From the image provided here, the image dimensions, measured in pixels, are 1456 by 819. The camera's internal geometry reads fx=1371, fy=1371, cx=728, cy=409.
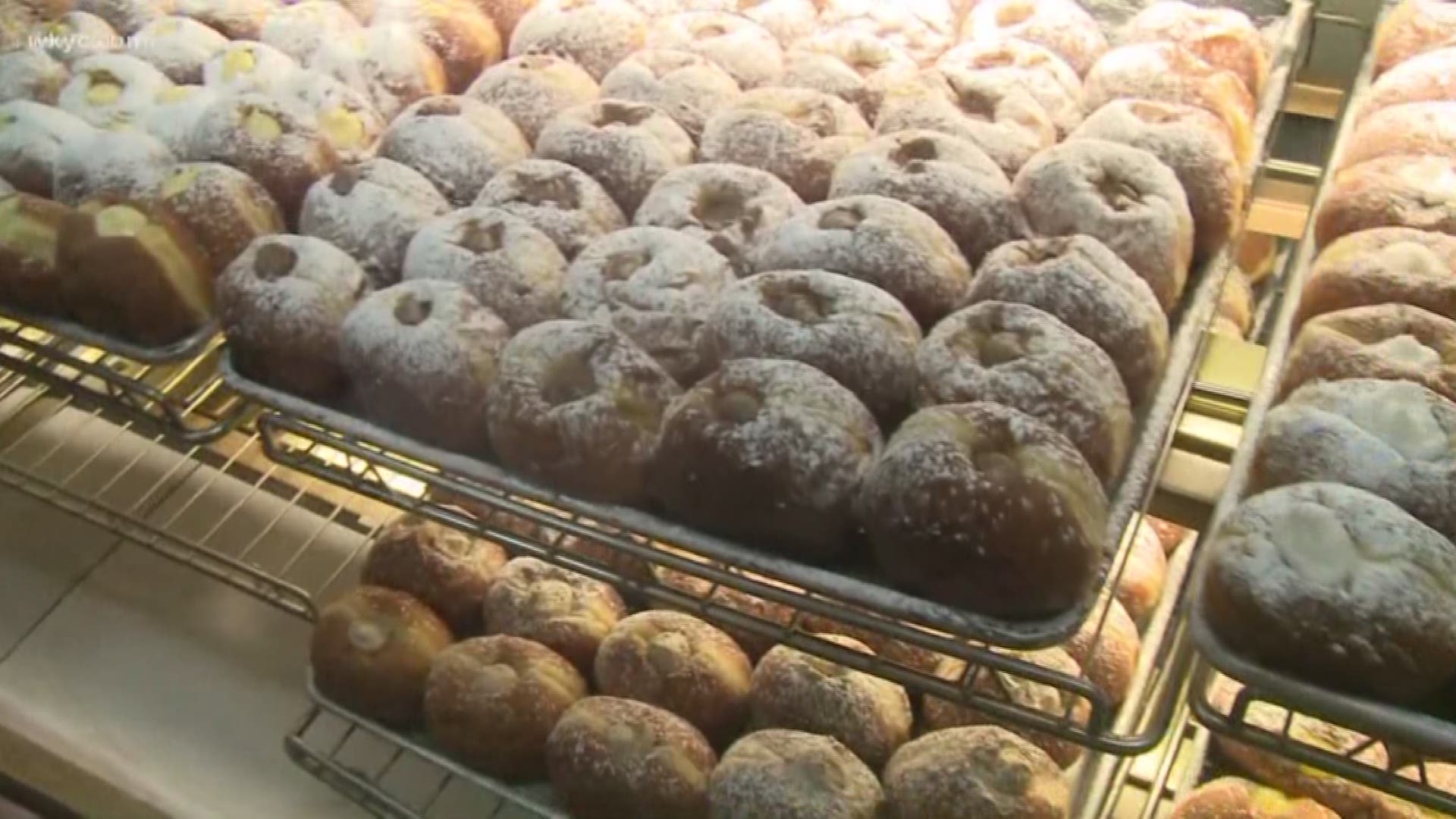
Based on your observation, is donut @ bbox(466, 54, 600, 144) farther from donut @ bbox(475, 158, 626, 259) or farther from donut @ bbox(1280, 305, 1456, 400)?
donut @ bbox(1280, 305, 1456, 400)

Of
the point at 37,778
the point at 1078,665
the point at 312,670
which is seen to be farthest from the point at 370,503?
the point at 1078,665

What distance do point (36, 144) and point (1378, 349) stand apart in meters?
1.46

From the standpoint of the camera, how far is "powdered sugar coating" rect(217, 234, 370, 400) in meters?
1.31

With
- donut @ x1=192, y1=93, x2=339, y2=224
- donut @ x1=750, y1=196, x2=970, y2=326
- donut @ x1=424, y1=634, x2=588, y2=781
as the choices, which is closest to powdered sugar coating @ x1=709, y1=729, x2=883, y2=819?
donut @ x1=424, y1=634, x2=588, y2=781

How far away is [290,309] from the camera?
1315mm

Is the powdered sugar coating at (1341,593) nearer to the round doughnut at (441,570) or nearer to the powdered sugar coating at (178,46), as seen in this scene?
the round doughnut at (441,570)

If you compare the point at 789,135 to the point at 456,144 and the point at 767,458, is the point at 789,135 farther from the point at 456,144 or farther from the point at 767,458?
the point at 767,458

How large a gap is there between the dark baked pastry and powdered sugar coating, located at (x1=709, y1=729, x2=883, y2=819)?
1.09ft

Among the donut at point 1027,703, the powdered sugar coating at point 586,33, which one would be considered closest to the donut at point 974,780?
the donut at point 1027,703

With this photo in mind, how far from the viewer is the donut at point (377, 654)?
1.50 m

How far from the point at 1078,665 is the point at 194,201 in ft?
3.42

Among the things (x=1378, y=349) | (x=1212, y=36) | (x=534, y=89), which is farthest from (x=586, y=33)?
(x=1378, y=349)

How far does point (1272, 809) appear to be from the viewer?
133 centimetres

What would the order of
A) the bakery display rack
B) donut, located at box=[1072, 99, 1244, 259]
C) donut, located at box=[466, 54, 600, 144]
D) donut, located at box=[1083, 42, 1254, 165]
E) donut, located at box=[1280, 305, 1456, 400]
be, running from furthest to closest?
donut, located at box=[466, 54, 600, 144]
donut, located at box=[1083, 42, 1254, 165]
donut, located at box=[1072, 99, 1244, 259]
donut, located at box=[1280, 305, 1456, 400]
the bakery display rack
